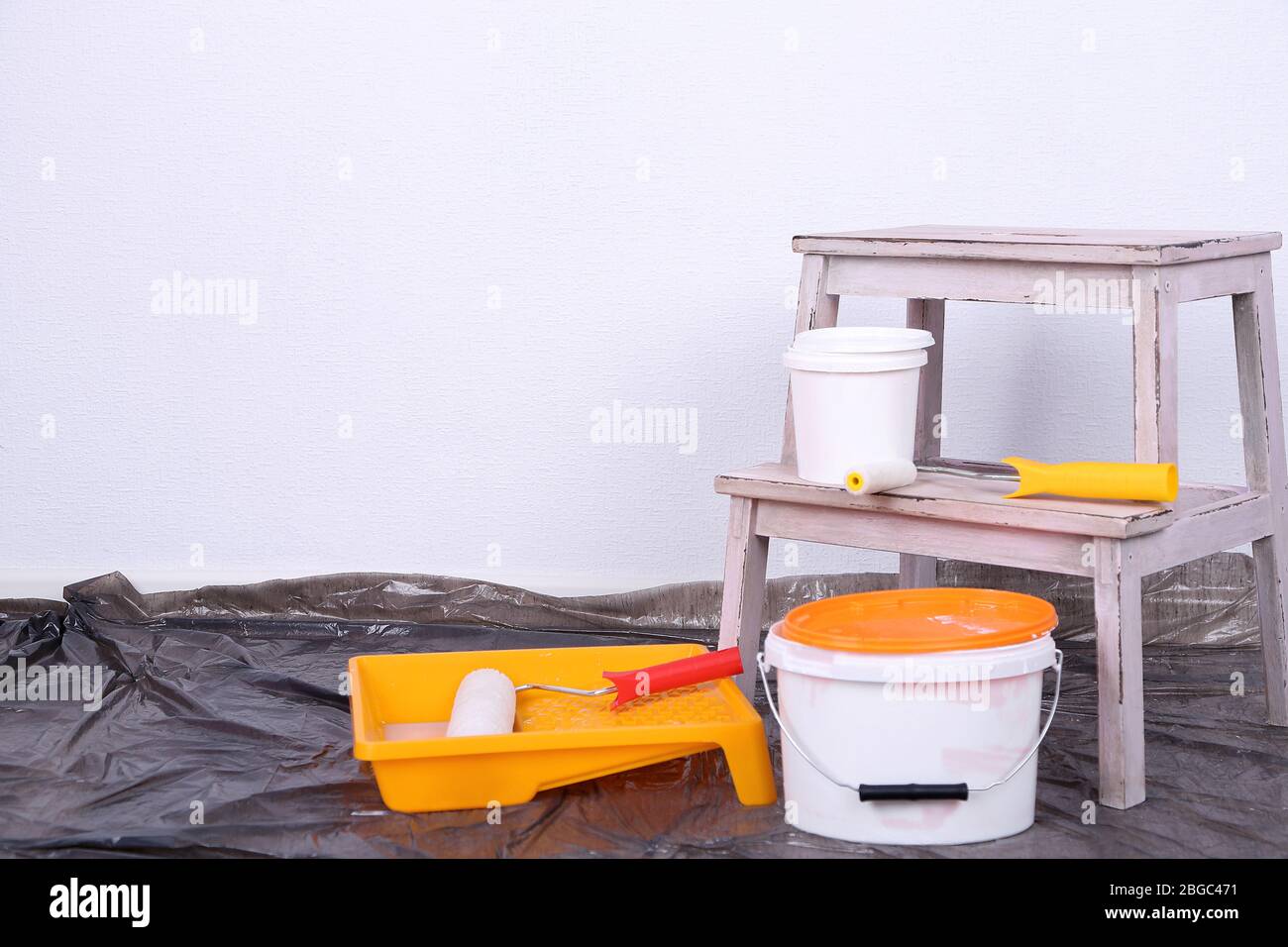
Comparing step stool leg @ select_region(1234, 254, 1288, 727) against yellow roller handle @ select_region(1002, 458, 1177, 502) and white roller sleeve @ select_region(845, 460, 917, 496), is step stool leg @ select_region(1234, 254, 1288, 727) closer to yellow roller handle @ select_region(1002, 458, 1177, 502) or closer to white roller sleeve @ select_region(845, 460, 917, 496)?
yellow roller handle @ select_region(1002, 458, 1177, 502)

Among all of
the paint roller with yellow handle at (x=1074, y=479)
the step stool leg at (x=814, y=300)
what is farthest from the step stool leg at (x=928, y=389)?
the paint roller with yellow handle at (x=1074, y=479)

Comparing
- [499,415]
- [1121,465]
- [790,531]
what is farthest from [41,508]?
[1121,465]

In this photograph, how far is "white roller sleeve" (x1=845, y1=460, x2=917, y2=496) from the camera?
1.53m

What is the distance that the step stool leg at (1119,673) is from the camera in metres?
1.44

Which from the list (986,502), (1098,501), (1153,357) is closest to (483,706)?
(986,502)

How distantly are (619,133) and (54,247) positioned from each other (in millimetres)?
962

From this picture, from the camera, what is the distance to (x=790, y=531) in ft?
5.46

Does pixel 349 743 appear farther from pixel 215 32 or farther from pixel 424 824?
pixel 215 32

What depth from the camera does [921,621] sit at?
150cm

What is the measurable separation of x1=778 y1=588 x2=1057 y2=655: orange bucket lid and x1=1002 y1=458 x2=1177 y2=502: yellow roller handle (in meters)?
0.12

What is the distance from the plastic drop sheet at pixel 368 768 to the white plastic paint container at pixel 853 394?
1.25ft

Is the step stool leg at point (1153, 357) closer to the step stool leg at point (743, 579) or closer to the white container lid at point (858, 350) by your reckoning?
the white container lid at point (858, 350)
